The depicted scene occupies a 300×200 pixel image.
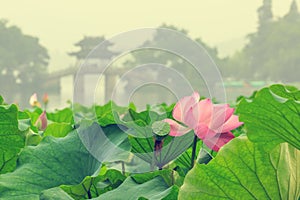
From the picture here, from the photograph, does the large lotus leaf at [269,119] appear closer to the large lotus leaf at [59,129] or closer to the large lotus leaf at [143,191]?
the large lotus leaf at [143,191]

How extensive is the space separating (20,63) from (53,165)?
3117cm

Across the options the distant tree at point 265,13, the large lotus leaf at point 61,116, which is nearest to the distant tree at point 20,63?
the distant tree at point 265,13

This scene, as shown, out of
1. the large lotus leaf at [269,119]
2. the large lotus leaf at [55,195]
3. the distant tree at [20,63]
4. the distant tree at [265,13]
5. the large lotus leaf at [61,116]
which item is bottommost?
the distant tree at [20,63]

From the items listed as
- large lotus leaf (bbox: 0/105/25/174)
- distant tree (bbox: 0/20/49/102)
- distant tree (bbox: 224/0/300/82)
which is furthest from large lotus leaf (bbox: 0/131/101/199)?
distant tree (bbox: 224/0/300/82)

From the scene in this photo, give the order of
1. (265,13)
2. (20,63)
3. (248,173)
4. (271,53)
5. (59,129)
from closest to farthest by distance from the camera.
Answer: (248,173), (59,129), (20,63), (271,53), (265,13)

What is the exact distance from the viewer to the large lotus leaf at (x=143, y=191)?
0.66m

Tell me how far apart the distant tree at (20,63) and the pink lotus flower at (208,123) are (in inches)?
1133

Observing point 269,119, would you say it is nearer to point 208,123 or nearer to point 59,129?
point 208,123

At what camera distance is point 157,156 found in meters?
0.82

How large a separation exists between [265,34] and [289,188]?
33901mm

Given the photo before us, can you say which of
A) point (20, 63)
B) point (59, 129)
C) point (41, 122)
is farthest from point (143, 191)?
point (20, 63)

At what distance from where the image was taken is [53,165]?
825mm

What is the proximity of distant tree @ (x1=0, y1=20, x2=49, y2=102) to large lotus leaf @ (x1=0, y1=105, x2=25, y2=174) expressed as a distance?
2864 centimetres

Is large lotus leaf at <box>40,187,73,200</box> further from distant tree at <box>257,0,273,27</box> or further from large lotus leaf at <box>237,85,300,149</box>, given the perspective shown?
distant tree at <box>257,0,273,27</box>
